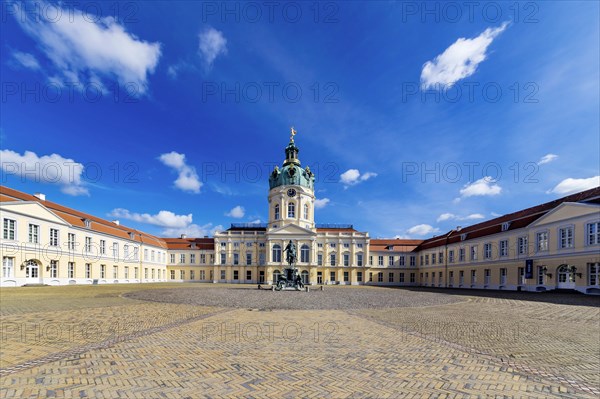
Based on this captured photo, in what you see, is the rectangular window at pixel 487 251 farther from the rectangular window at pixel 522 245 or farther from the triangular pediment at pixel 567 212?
the triangular pediment at pixel 567 212

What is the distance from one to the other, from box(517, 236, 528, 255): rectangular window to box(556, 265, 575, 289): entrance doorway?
4.79 m


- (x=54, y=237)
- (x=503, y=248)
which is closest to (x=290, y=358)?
(x=54, y=237)

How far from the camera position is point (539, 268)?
109ft

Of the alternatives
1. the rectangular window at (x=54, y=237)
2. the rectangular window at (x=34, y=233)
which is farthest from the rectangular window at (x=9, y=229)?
the rectangular window at (x=54, y=237)

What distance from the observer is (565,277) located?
3033cm

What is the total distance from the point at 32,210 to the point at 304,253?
38401 mm

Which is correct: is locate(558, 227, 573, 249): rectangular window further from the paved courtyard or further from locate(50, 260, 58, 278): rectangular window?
locate(50, 260, 58, 278): rectangular window

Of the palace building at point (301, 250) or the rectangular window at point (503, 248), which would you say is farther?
the rectangular window at point (503, 248)

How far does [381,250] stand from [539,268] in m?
30.7

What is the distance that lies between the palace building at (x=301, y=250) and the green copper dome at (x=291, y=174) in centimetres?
22

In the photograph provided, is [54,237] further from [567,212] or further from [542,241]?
[567,212]

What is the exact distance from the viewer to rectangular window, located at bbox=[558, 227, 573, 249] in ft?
97.5

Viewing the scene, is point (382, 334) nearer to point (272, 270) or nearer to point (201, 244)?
point (272, 270)

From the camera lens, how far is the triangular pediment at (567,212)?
2755 centimetres
